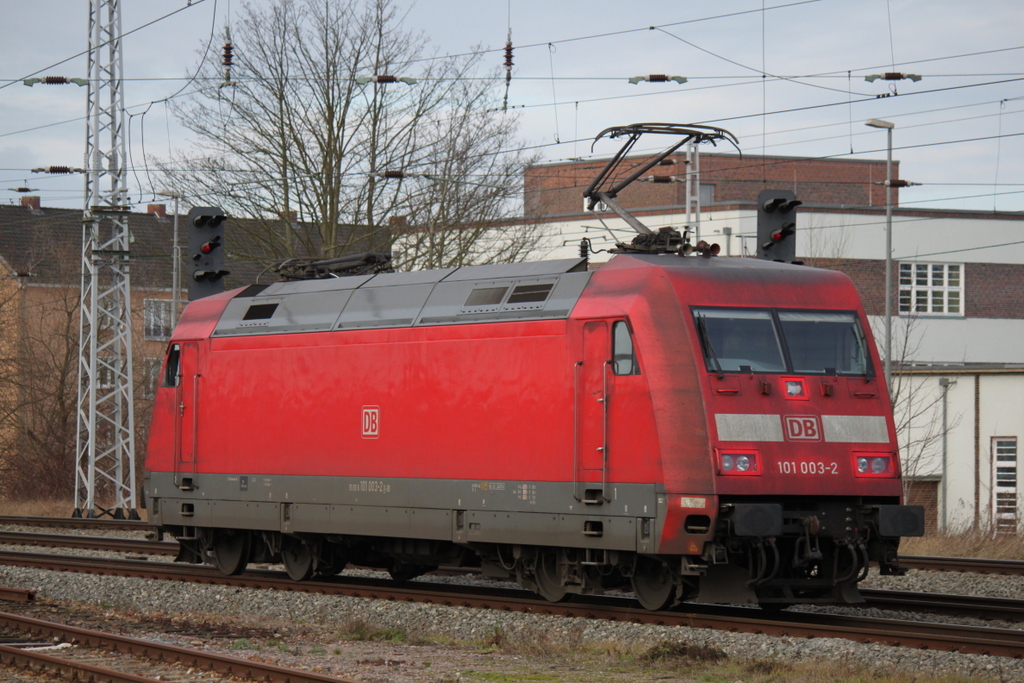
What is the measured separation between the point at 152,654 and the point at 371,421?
4.58 meters

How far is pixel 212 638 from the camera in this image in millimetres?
12180

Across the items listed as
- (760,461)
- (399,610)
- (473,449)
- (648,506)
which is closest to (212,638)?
(399,610)

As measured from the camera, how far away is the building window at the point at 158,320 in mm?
48469

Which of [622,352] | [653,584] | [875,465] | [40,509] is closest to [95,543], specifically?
[653,584]

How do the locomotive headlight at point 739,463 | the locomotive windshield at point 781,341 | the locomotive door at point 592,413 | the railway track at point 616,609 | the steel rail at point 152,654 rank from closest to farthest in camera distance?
the steel rail at point 152,654 < the railway track at point 616,609 < the locomotive headlight at point 739,463 < the locomotive windshield at point 781,341 < the locomotive door at point 592,413

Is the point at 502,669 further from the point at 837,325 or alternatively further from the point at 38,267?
the point at 38,267

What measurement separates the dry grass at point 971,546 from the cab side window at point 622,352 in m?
9.19

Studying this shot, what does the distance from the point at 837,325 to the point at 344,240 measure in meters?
18.2

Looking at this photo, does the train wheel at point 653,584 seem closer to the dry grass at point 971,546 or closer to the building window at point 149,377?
the dry grass at point 971,546

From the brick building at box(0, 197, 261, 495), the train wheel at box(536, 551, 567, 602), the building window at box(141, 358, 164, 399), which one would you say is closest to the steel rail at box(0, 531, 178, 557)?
the train wheel at box(536, 551, 567, 602)

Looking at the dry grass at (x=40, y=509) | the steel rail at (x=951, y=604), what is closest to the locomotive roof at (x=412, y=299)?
the steel rail at (x=951, y=604)

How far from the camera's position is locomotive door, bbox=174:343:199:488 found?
56.2ft

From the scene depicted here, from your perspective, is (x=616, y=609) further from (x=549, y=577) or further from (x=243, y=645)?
(x=243, y=645)

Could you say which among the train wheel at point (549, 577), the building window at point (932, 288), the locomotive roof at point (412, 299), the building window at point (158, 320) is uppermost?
the building window at point (932, 288)
